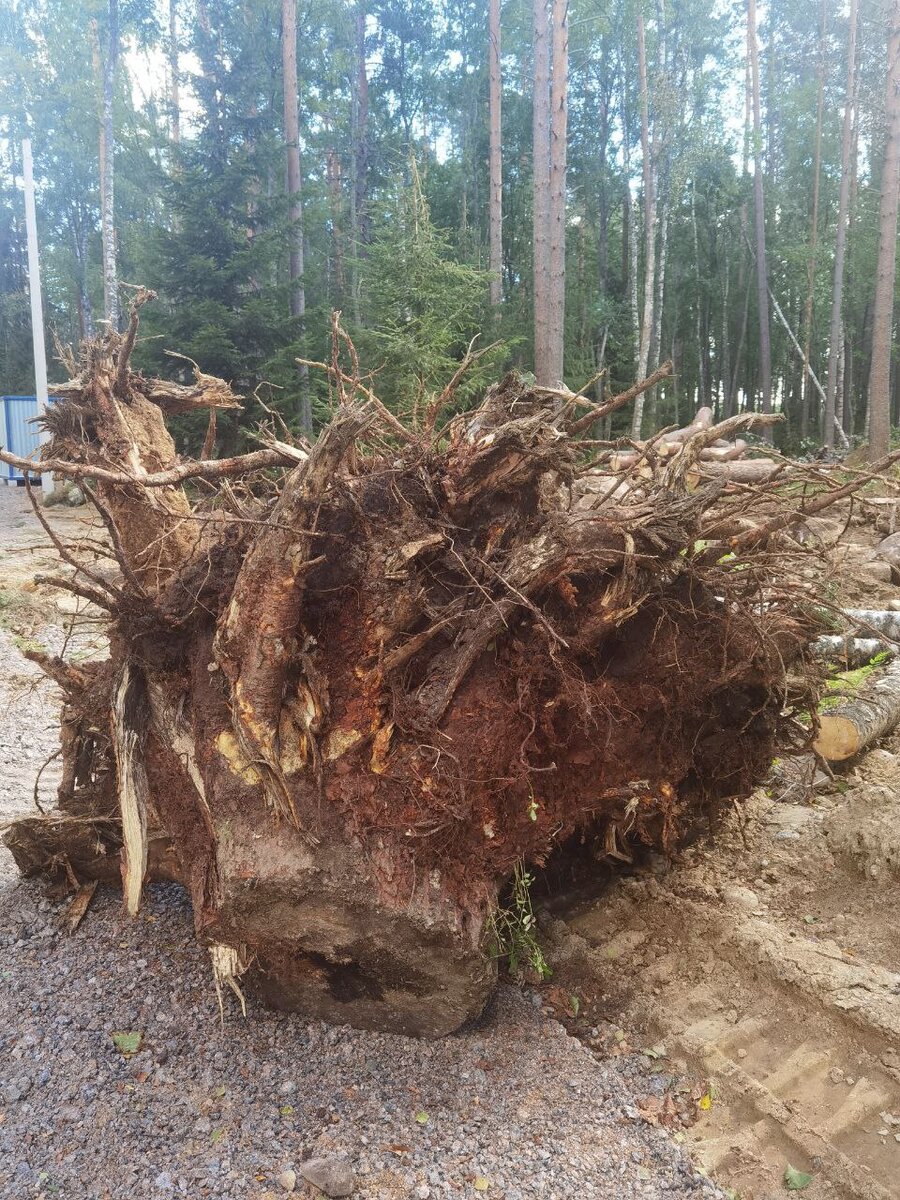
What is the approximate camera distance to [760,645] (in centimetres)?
293

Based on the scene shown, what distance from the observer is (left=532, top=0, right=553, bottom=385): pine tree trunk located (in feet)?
36.0

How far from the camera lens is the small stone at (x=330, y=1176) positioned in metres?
2.14

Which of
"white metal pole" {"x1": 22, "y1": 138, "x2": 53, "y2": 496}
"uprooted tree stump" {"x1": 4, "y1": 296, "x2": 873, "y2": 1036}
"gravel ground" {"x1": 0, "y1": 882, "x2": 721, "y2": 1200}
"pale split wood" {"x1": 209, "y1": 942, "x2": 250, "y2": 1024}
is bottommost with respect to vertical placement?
"gravel ground" {"x1": 0, "y1": 882, "x2": 721, "y2": 1200}

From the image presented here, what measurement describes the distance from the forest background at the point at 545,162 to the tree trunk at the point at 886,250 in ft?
0.25

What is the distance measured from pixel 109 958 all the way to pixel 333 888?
3.96 ft

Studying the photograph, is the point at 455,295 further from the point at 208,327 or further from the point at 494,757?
the point at 494,757

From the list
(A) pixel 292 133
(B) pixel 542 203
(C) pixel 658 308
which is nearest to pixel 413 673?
(B) pixel 542 203

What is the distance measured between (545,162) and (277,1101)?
1317cm

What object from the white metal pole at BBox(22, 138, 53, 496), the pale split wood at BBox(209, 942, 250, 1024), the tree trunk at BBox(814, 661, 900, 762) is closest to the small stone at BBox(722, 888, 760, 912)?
the tree trunk at BBox(814, 661, 900, 762)

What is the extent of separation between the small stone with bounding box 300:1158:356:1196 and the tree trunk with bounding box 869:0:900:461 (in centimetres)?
1405

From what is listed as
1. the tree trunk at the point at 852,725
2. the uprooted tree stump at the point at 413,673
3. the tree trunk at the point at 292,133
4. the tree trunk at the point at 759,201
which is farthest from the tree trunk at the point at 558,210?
the tree trunk at the point at 759,201

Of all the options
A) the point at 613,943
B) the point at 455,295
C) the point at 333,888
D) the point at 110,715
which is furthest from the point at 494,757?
the point at 455,295

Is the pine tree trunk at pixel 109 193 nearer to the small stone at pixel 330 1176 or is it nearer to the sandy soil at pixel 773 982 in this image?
the sandy soil at pixel 773 982

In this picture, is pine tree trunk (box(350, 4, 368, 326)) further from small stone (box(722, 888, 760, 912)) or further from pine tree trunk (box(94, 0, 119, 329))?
small stone (box(722, 888, 760, 912))
